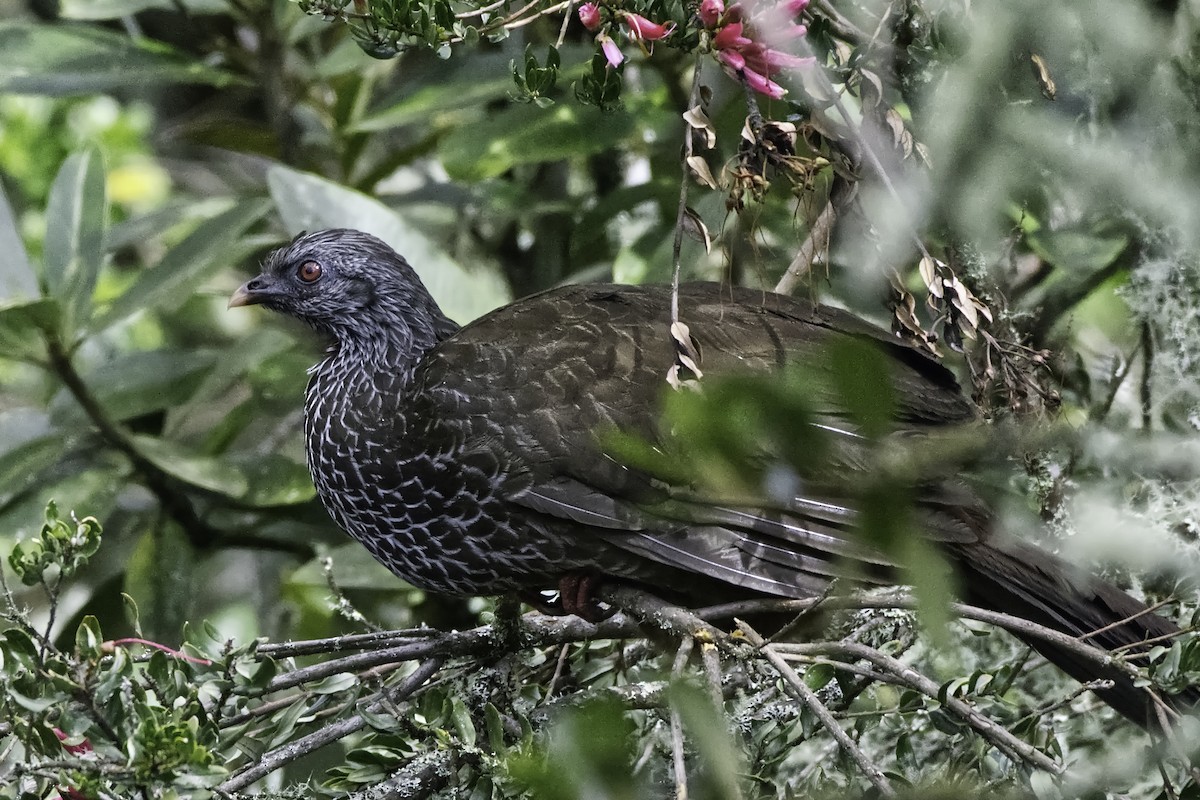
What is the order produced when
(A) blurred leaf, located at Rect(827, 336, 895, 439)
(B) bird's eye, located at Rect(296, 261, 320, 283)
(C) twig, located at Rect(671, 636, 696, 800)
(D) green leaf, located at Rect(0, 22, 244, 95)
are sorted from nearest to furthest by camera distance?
(A) blurred leaf, located at Rect(827, 336, 895, 439)
(C) twig, located at Rect(671, 636, 696, 800)
(B) bird's eye, located at Rect(296, 261, 320, 283)
(D) green leaf, located at Rect(0, 22, 244, 95)

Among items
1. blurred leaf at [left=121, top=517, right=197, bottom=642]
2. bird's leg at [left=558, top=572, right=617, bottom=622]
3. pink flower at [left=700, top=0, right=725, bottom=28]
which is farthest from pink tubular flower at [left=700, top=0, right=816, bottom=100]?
blurred leaf at [left=121, top=517, right=197, bottom=642]

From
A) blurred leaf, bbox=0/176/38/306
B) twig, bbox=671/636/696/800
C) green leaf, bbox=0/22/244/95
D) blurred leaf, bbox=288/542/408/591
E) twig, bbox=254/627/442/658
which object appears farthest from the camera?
green leaf, bbox=0/22/244/95

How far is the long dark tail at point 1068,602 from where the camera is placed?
2.50m

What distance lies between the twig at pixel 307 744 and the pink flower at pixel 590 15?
1144 millimetres

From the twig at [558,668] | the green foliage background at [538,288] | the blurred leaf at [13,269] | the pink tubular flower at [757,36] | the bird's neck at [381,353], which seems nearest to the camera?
the green foliage background at [538,288]

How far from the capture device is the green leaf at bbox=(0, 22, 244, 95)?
12.5 ft

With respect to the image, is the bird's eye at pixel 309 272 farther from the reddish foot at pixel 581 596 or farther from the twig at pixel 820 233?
the twig at pixel 820 233

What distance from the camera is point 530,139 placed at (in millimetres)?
3473

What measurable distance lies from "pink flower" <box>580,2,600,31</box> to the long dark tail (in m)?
1.10

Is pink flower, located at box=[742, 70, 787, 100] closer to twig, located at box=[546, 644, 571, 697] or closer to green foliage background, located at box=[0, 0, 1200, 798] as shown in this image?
green foliage background, located at box=[0, 0, 1200, 798]

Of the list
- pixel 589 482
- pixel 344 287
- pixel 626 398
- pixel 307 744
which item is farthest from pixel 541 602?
pixel 344 287

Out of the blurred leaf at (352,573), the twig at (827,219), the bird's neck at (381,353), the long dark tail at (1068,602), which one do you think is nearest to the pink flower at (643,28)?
the twig at (827,219)

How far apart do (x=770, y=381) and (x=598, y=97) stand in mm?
1232

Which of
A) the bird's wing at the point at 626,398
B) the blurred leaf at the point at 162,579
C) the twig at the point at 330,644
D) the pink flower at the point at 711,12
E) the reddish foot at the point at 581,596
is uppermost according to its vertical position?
the pink flower at the point at 711,12
